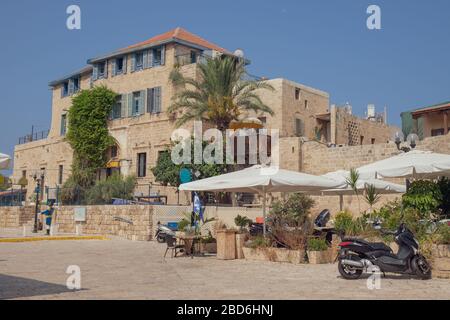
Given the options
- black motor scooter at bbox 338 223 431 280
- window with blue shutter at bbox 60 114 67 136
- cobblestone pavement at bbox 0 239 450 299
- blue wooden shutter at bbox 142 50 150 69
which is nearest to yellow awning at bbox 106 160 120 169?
blue wooden shutter at bbox 142 50 150 69

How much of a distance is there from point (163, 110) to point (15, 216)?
34.4 feet

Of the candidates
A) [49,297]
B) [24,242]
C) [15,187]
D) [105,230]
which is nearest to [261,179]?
[49,297]

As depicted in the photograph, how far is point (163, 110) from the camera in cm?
2988

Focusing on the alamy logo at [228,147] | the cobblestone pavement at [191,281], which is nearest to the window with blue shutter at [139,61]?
the alamy logo at [228,147]

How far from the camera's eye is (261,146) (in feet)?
87.7

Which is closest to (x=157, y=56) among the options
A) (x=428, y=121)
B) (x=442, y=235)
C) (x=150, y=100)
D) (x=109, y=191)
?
(x=150, y=100)

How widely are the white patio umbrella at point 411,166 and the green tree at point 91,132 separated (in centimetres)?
2286

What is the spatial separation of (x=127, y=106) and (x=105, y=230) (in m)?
11.4

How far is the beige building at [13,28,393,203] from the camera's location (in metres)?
29.1

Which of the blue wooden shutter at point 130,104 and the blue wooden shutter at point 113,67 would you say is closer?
the blue wooden shutter at point 130,104

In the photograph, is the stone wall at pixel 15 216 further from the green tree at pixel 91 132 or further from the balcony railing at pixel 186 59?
the balcony railing at pixel 186 59

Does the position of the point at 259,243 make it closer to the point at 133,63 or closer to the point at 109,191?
the point at 109,191

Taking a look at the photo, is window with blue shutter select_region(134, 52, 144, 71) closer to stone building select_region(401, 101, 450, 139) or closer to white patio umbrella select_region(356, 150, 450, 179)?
stone building select_region(401, 101, 450, 139)

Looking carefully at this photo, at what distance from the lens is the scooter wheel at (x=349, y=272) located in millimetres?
8836
